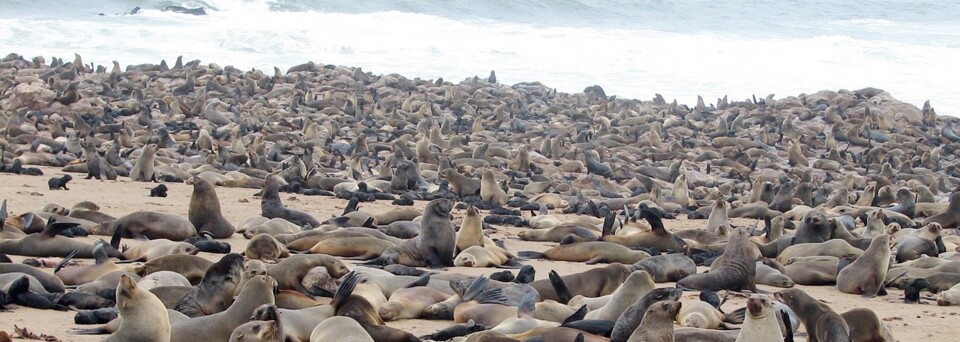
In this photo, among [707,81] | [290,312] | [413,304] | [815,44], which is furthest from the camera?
[815,44]

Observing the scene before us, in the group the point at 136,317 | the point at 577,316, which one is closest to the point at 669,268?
the point at 577,316

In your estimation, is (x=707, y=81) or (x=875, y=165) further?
(x=707, y=81)

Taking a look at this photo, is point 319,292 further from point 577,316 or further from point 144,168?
point 144,168

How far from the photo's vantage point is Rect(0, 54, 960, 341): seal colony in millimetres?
5477

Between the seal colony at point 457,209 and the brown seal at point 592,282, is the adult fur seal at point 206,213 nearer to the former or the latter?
the seal colony at point 457,209

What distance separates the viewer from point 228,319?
4.84 m

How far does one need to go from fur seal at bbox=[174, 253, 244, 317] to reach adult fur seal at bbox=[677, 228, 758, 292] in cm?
299

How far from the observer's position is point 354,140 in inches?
725

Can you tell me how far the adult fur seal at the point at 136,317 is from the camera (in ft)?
14.6

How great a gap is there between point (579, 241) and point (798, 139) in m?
13.1

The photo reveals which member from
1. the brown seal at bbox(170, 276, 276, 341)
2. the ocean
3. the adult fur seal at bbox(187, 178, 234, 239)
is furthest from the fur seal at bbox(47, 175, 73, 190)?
the ocean

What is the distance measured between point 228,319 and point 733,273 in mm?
3622

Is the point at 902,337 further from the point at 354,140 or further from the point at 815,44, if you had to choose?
the point at 815,44

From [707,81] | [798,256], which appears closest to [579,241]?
[798,256]
